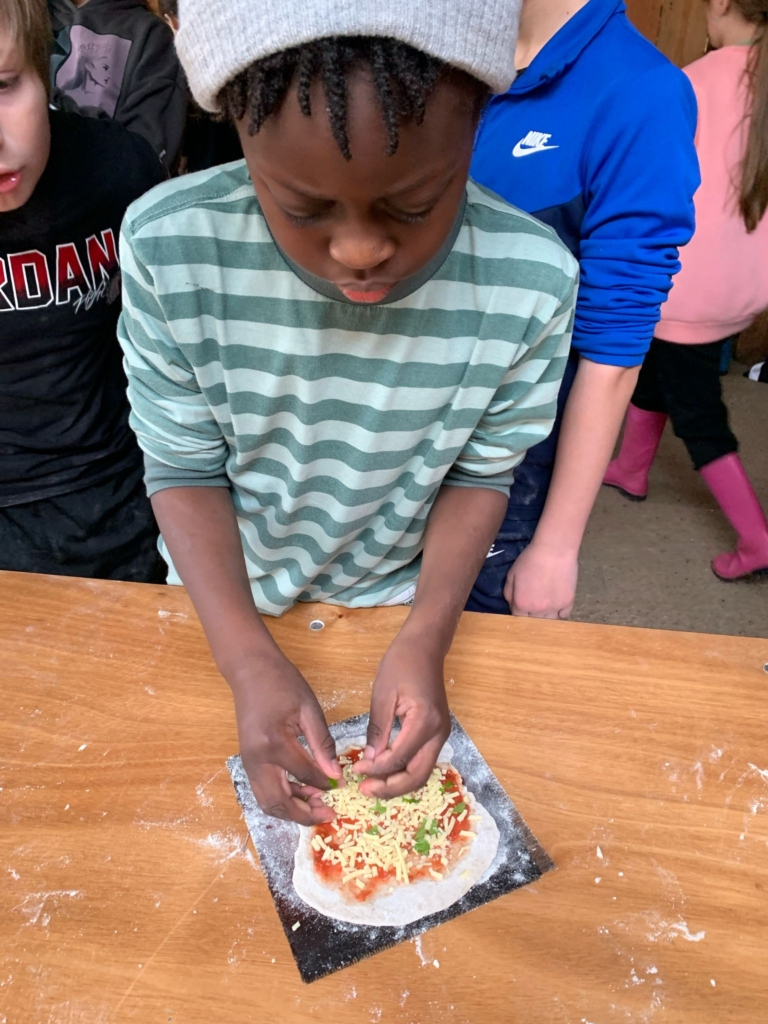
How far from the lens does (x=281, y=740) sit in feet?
2.25

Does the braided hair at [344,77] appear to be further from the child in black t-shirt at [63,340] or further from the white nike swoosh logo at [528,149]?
the child in black t-shirt at [63,340]

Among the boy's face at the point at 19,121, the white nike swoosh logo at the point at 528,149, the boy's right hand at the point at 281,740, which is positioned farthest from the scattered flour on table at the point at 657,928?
the boy's face at the point at 19,121

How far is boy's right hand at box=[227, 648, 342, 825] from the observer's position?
685mm

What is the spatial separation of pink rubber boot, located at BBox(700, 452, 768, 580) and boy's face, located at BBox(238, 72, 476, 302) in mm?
1933

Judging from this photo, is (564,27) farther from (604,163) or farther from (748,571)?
(748,571)

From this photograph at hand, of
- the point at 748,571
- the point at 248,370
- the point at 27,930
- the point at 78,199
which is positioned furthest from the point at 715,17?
the point at 27,930

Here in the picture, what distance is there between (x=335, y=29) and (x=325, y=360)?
0.36 m

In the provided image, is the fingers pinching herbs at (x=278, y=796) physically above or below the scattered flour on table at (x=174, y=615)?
above

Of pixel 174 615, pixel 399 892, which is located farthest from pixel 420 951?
pixel 174 615

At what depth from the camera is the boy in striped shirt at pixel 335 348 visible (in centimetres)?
52

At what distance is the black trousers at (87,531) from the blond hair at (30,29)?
1.97 feet

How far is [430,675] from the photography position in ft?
2.46

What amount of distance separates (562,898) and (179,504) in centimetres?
54

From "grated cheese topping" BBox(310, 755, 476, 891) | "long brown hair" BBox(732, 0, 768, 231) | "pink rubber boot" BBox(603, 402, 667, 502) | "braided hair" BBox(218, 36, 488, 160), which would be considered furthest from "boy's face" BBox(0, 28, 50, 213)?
"pink rubber boot" BBox(603, 402, 667, 502)
